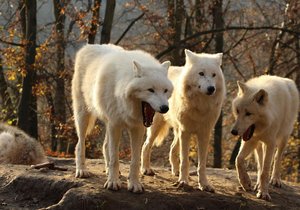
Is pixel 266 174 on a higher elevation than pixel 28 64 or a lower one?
lower

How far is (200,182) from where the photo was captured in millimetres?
6684

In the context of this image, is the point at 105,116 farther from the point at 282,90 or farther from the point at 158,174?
the point at 282,90

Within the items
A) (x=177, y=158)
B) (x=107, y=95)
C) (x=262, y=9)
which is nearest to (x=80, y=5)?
(x=262, y=9)

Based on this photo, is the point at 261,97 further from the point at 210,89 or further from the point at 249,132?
the point at 210,89

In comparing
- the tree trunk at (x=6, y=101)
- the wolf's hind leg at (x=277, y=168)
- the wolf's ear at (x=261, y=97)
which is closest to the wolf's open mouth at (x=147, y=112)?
the wolf's ear at (x=261, y=97)

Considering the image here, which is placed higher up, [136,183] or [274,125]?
[274,125]

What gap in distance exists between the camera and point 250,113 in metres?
6.67

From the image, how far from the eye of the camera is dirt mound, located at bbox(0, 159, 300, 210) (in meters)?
5.83

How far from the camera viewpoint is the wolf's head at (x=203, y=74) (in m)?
6.19

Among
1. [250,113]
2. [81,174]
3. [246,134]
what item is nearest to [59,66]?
[81,174]

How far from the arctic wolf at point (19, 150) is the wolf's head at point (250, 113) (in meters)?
3.77

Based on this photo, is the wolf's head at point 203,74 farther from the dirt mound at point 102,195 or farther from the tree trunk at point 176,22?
the tree trunk at point 176,22

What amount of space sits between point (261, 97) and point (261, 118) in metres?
0.27

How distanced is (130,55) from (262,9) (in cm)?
1273
